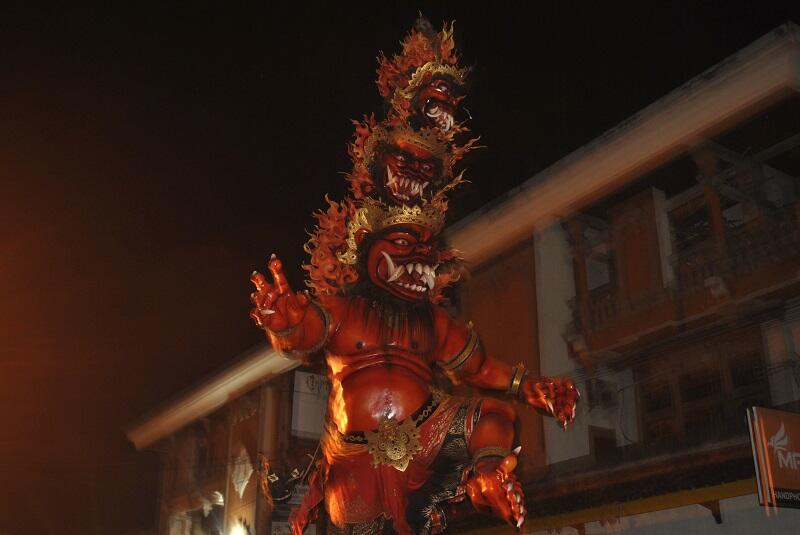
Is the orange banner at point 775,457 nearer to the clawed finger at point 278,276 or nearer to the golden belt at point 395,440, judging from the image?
the golden belt at point 395,440

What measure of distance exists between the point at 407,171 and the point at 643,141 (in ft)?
16.6

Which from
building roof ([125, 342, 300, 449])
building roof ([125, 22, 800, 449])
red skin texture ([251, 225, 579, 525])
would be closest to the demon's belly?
red skin texture ([251, 225, 579, 525])

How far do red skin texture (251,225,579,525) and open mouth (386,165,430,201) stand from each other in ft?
0.74

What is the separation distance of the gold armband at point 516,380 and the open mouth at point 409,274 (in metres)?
0.72

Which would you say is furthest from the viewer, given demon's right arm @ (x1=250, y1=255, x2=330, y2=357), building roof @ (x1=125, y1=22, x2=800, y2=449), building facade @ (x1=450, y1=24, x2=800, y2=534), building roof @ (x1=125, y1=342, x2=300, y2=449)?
building roof @ (x1=125, y1=342, x2=300, y2=449)

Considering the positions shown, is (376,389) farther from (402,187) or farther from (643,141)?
(643,141)

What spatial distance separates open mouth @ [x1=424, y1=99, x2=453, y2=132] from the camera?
17.6ft

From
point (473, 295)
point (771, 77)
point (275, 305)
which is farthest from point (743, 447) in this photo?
point (473, 295)

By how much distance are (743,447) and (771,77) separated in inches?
139

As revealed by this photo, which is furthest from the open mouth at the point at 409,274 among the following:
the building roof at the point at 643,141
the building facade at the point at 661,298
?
the building roof at the point at 643,141

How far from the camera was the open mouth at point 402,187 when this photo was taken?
17.1 ft

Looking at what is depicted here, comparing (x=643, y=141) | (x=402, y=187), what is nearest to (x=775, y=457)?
(x=402, y=187)

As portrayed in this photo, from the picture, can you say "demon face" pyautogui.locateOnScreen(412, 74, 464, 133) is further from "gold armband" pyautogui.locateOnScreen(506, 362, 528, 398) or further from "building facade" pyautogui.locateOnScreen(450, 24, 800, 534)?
"building facade" pyautogui.locateOnScreen(450, 24, 800, 534)

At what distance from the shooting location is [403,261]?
506 centimetres
